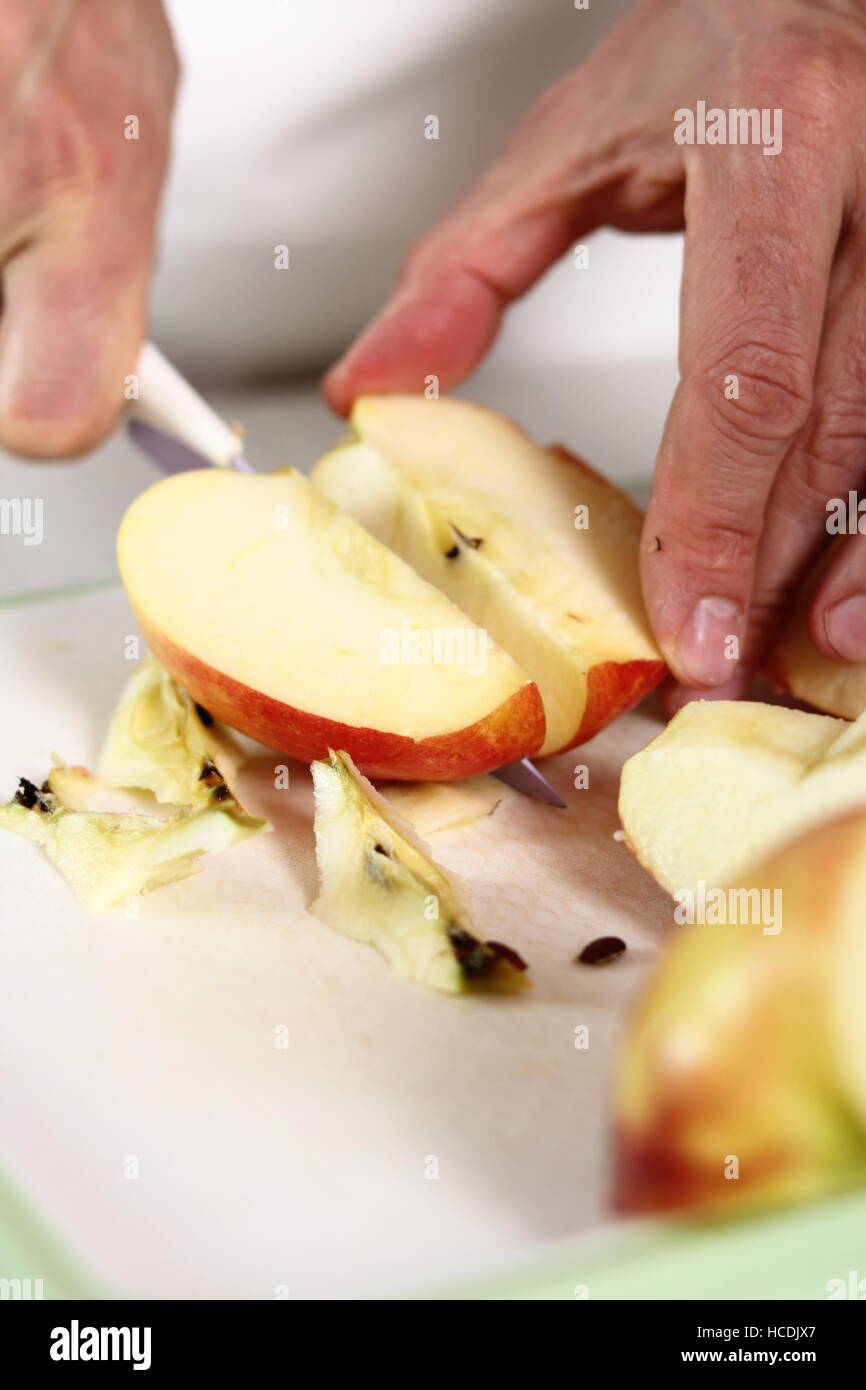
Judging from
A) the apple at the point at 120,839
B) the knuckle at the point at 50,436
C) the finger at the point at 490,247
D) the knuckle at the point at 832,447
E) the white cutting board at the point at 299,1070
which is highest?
the finger at the point at 490,247

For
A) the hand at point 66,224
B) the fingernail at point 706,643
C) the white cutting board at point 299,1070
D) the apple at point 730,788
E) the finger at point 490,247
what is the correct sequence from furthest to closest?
the finger at point 490,247 → the hand at point 66,224 → the fingernail at point 706,643 → the apple at point 730,788 → the white cutting board at point 299,1070

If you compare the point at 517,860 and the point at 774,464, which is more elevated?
the point at 774,464

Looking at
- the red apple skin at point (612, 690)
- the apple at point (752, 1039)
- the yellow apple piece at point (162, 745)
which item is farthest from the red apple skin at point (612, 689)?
the apple at point (752, 1039)

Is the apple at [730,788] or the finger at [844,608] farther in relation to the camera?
the finger at [844,608]

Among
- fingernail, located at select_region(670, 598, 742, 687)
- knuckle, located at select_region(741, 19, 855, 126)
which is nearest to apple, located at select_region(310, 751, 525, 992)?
fingernail, located at select_region(670, 598, 742, 687)

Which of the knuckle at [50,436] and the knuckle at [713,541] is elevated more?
the knuckle at [50,436]

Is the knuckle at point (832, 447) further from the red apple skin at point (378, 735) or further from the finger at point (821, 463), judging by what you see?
the red apple skin at point (378, 735)

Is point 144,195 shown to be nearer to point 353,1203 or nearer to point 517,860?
point 517,860
